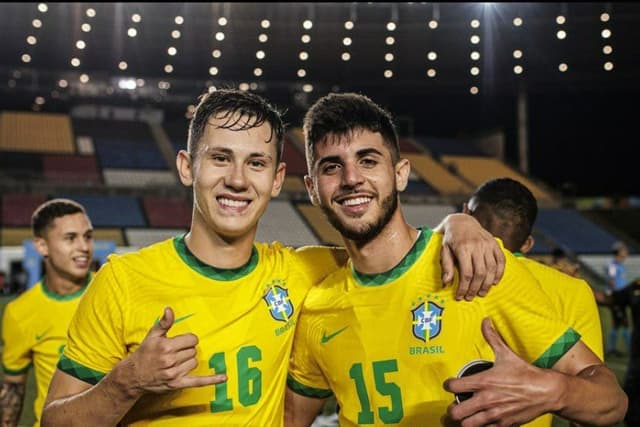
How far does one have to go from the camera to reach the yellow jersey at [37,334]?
150 inches

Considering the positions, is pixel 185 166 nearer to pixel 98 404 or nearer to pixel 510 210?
pixel 98 404

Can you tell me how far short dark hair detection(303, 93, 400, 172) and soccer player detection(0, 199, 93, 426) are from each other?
232 centimetres

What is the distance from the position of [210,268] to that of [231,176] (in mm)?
367

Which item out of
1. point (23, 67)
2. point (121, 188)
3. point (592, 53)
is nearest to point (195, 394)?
point (121, 188)

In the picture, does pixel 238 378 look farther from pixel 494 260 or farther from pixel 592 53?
pixel 592 53

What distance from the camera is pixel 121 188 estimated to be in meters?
24.5

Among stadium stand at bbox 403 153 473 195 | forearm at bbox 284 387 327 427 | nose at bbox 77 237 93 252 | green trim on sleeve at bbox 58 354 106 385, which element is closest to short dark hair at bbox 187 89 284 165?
green trim on sleeve at bbox 58 354 106 385

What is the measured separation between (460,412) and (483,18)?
25003mm

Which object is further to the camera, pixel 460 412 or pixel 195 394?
pixel 195 394

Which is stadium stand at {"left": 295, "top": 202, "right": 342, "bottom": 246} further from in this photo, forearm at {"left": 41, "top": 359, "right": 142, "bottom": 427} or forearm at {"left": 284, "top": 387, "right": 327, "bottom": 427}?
forearm at {"left": 41, "top": 359, "right": 142, "bottom": 427}

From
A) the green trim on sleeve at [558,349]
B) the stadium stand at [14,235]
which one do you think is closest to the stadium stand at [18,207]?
the stadium stand at [14,235]

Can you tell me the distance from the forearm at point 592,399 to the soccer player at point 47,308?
3089mm

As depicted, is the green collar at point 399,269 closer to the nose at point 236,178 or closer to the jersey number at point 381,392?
the jersey number at point 381,392

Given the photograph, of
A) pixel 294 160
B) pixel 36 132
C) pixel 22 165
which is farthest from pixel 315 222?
pixel 36 132
